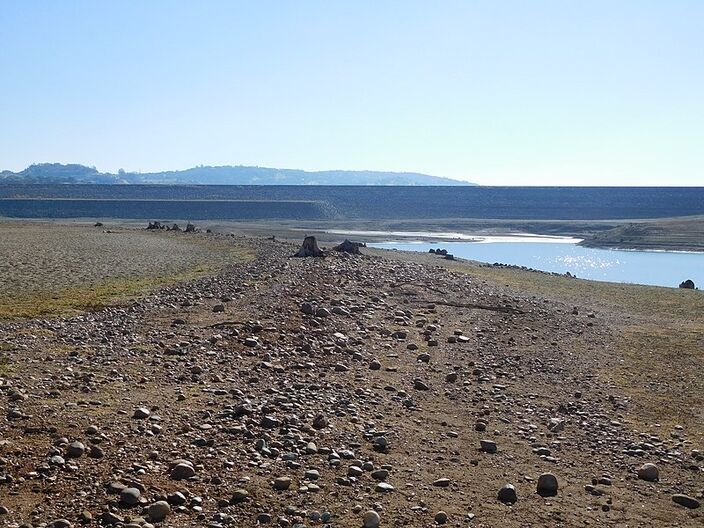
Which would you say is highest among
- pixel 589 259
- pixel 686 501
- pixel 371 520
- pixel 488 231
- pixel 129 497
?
pixel 488 231

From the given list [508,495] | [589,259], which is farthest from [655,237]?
[508,495]

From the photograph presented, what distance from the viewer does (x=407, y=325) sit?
15.8 meters

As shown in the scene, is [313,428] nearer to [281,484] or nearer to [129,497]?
[281,484]

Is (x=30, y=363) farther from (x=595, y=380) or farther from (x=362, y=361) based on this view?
(x=595, y=380)

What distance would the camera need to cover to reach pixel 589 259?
60.0m

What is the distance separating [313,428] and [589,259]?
54403 mm

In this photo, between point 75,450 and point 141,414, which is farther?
point 141,414

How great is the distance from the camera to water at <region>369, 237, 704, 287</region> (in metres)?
47.6

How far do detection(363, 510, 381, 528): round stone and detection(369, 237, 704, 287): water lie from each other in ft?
126

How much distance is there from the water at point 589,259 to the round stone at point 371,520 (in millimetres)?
38497

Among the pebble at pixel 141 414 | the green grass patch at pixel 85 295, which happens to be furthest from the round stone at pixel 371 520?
the green grass patch at pixel 85 295

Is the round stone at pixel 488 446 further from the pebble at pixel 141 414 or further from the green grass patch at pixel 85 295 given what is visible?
the green grass patch at pixel 85 295

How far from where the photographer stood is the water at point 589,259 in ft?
156

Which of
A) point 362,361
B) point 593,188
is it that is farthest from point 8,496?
point 593,188
